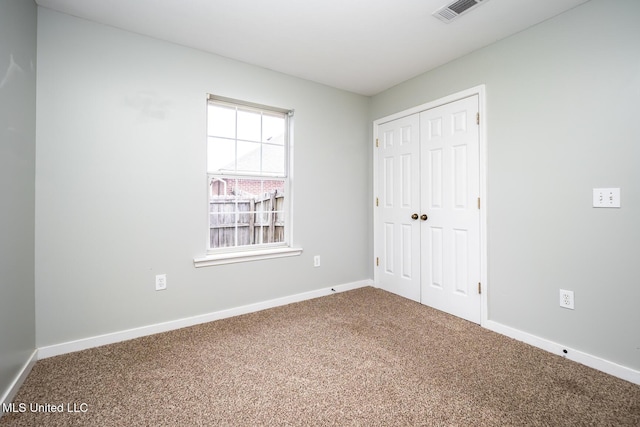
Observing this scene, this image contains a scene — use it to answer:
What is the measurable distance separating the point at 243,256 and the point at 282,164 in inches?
42.6

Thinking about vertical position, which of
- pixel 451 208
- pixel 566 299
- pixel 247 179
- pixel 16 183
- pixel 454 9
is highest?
pixel 454 9

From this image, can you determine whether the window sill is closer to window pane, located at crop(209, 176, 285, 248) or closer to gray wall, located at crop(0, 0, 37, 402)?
window pane, located at crop(209, 176, 285, 248)

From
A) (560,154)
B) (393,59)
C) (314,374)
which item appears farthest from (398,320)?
(393,59)

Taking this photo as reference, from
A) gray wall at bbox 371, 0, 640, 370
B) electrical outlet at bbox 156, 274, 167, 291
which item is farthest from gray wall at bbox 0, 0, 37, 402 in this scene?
gray wall at bbox 371, 0, 640, 370

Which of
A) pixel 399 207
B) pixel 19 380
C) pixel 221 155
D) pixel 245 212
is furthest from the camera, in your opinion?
pixel 399 207

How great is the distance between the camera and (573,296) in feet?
6.68

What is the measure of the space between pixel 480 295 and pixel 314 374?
1.68m

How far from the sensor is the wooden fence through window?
281cm

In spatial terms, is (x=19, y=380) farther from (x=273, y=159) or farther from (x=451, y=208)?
(x=451, y=208)

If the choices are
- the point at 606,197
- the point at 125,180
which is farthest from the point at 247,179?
the point at 606,197

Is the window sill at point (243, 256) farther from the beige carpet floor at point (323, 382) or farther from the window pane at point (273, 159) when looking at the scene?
the window pane at point (273, 159)

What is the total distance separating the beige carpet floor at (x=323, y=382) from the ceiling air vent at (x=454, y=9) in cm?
245

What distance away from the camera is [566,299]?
2072 millimetres

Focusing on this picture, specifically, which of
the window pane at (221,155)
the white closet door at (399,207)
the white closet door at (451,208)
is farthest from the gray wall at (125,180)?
the white closet door at (451,208)
